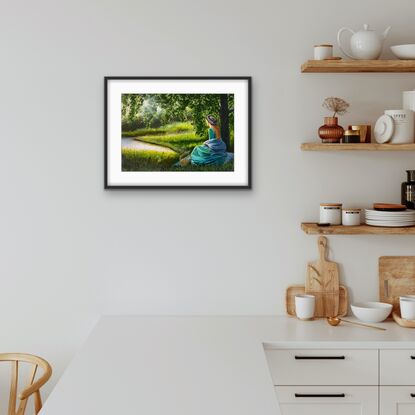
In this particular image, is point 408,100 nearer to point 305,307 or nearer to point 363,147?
point 363,147

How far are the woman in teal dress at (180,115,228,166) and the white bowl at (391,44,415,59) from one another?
0.86 meters

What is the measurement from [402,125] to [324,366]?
1094 millimetres

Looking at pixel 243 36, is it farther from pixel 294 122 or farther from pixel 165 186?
pixel 165 186

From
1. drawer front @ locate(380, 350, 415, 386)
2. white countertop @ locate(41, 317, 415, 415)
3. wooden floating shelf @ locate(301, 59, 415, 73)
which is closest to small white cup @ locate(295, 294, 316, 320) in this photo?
white countertop @ locate(41, 317, 415, 415)

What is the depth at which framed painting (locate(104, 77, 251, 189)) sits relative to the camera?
122 inches

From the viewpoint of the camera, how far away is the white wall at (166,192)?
309 centimetres

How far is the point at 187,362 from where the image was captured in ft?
8.05

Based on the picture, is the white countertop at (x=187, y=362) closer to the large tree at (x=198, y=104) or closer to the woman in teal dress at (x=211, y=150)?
the woman in teal dress at (x=211, y=150)

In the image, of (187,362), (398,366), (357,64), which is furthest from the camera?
(357,64)

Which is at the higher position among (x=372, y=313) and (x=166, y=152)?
(x=166, y=152)

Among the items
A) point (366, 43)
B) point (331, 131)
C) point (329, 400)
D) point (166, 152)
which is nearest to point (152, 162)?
point (166, 152)

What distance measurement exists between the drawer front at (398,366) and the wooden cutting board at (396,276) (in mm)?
466

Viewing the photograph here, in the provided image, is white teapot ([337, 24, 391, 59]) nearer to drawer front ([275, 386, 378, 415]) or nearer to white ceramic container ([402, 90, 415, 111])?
white ceramic container ([402, 90, 415, 111])

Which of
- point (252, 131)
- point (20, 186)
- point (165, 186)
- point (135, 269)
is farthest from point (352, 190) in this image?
point (20, 186)
